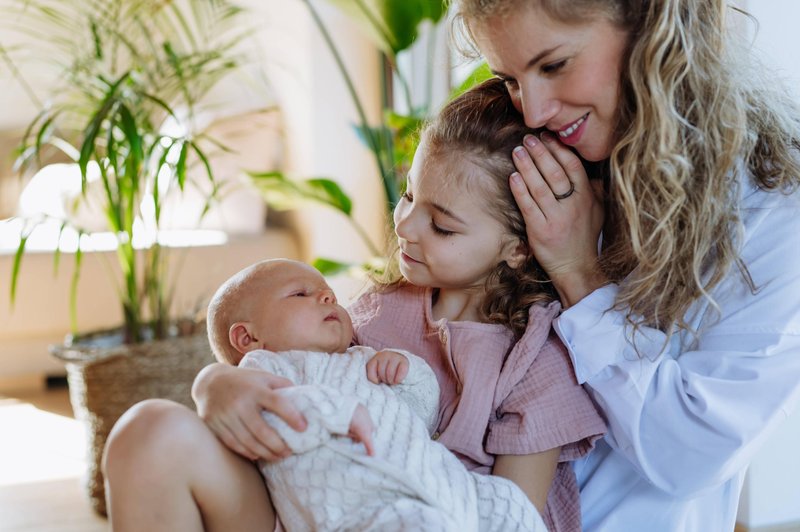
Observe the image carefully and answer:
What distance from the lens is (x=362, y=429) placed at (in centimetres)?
115

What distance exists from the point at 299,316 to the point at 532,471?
379 millimetres

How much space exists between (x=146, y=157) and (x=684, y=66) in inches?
64.5

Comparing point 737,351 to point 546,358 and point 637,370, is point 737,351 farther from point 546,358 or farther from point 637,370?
point 546,358

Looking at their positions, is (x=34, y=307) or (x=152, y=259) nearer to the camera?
(x=152, y=259)

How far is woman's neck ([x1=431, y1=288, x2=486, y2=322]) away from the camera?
1.44 metres

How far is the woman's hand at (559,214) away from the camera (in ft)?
4.31

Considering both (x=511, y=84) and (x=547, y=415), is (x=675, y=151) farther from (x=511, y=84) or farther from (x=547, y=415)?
(x=547, y=415)

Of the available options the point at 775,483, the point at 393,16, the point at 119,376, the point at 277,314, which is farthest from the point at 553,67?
the point at 119,376

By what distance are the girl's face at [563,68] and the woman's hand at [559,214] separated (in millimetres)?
36

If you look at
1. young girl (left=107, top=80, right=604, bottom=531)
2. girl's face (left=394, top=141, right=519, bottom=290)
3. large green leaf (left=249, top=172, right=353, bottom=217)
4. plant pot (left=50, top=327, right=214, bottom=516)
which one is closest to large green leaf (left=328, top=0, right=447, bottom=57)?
large green leaf (left=249, top=172, right=353, bottom=217)

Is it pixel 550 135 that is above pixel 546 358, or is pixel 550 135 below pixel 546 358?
above

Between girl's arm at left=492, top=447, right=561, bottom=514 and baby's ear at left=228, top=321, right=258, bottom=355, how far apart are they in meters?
0.38

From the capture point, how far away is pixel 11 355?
14.4 feet

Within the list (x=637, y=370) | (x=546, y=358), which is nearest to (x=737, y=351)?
(x=637, y=370)
